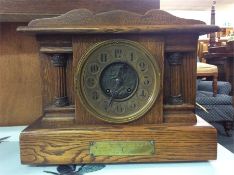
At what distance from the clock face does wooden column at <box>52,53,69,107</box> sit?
0.04m

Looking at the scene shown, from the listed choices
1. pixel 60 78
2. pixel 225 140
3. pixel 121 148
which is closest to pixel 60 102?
pixel 60 78

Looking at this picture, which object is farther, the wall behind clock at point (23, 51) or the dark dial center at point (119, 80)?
the wall behind clock at point (23, 51)

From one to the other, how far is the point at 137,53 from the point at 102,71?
0.27 ft

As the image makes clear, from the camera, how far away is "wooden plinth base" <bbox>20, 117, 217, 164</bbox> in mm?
590

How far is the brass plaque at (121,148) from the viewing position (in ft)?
1.94

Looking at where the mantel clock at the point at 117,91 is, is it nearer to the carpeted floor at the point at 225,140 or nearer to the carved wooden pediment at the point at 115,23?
the carved wooden pediment at the point at 115,23

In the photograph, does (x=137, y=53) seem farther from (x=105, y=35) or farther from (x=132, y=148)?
(x=132, y=148)

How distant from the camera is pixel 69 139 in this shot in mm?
592

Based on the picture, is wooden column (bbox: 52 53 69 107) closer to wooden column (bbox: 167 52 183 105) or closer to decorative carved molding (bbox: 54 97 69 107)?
decorative carved molding (bbox: 54 97 69 107)

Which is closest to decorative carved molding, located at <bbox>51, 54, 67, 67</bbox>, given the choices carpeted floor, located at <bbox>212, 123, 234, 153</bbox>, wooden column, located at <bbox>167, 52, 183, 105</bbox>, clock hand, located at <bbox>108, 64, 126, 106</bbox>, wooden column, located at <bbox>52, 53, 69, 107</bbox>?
wooden column, located at <bbox>52, 53, 69, 107</bbox>

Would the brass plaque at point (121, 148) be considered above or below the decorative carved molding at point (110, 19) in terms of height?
below

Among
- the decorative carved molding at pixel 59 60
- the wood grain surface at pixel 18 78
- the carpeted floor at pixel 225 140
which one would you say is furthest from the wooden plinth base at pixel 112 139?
the carpeted floor at pixel 225 140

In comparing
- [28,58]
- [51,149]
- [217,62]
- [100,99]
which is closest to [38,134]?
[51,149]

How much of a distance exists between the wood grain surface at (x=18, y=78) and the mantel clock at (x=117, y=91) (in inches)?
10.5
